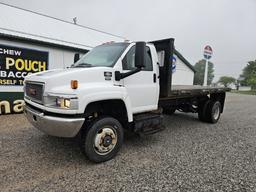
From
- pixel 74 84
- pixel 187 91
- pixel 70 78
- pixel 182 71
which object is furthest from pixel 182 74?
pixel 74 84

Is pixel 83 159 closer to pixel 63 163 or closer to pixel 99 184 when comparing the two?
pixel 63 163

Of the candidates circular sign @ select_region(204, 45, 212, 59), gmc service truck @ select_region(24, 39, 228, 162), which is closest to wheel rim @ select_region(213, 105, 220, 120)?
gmc service truck @ select_region(24, 39, 228, 162)

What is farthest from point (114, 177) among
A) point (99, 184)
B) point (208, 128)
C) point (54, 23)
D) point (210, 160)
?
point (54, 23)

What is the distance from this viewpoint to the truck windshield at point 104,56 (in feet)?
12.2

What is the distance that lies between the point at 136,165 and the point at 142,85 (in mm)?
1605

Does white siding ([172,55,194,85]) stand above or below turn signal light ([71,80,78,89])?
above

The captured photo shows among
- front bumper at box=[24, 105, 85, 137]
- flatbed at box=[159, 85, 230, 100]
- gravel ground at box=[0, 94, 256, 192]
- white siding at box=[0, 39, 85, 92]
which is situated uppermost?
white siding at box=[0, 39, 85, 92]

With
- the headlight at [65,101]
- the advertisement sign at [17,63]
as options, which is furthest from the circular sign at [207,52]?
the headlight at [65,101]

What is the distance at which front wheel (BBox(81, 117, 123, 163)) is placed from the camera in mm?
3236

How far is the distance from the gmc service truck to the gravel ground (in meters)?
0.45

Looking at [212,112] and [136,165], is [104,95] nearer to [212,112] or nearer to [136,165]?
[136,165]

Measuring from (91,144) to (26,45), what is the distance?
579 centimetres

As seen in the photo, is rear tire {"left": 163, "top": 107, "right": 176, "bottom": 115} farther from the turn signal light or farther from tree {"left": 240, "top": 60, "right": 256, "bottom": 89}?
tree {"left": 240, "top": 60, "right": 256, "bottom": 89}

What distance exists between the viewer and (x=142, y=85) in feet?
13.1
